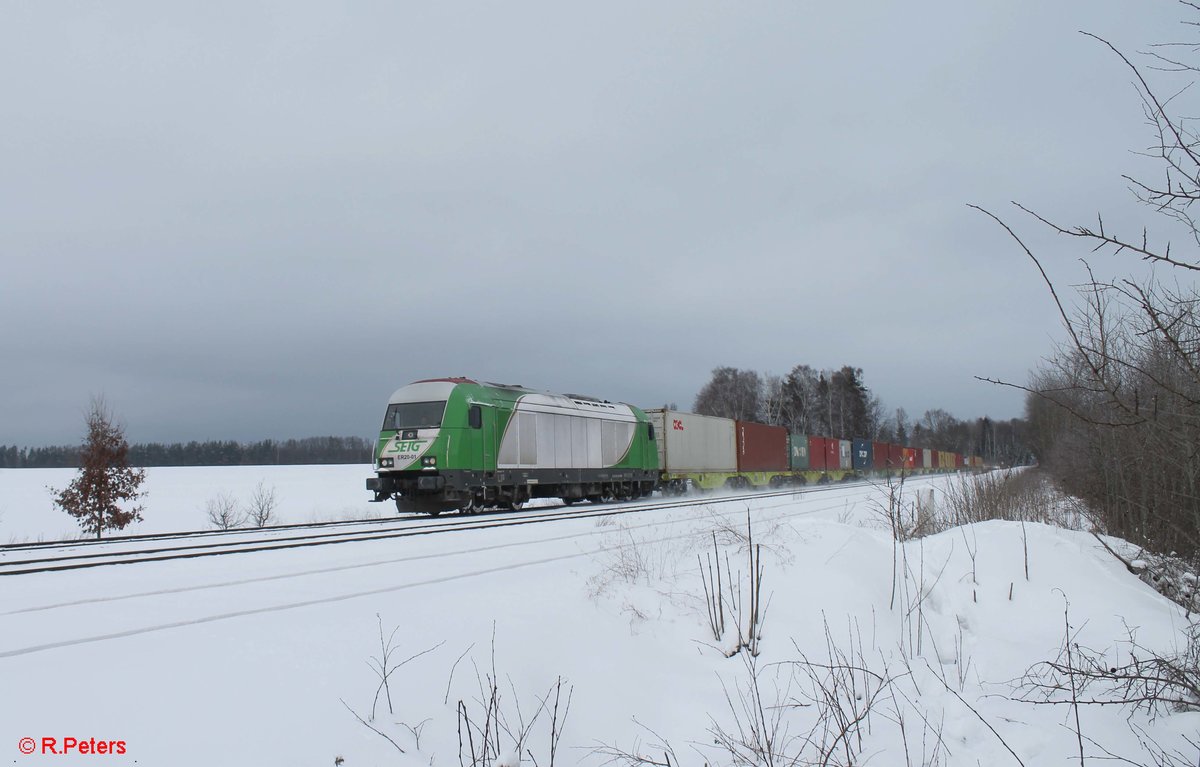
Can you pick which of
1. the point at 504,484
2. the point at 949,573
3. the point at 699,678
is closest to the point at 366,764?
the point at 699,678

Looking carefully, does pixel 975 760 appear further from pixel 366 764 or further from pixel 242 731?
pixel 242 731

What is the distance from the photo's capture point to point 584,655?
246 inches

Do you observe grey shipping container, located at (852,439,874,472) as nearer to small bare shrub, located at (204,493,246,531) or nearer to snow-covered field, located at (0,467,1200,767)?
small bare shrub, located at (204,493,246,531)

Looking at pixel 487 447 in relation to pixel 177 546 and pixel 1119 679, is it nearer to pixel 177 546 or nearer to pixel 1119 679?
pixel 177 546

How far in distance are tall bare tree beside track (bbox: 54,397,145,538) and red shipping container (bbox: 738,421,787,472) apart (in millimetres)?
24833

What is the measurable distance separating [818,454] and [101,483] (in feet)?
120

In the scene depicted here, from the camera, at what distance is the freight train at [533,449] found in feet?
65.9

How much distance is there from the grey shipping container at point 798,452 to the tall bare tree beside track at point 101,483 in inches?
1235

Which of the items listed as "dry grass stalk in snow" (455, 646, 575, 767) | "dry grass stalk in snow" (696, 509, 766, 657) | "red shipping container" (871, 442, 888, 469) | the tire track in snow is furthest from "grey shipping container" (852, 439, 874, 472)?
"dry grass stalk in snow" (455, 646, 575, 767)

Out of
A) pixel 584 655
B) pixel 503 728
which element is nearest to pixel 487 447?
pixel 584 655

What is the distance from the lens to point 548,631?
657 centimetres

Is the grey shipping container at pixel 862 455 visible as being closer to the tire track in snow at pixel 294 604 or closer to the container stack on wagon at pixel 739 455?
the container stack on wagon at pixel 739 455

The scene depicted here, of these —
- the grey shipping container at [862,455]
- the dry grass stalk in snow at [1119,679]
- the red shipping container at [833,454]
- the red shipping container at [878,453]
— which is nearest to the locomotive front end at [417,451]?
the dry grass stalk in snow at [1119,679]

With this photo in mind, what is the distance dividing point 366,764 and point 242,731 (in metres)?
0.71
